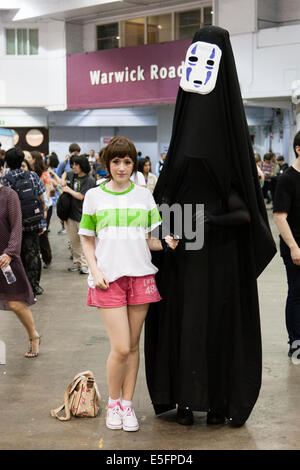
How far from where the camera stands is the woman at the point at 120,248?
12.6 ft

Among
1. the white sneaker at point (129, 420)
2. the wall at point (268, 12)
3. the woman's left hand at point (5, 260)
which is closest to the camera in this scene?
the white sneaker at point (129, 420)

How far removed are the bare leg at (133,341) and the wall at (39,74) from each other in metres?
22.0

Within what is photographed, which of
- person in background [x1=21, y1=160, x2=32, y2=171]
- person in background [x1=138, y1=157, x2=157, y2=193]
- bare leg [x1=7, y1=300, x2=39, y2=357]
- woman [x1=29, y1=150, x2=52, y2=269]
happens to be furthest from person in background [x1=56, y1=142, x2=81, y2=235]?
bare leg [x1=7, y1=300, x2=39, y2=357]

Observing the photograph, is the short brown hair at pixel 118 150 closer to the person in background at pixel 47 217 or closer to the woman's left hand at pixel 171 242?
the woman's left hand at pixel 171 242

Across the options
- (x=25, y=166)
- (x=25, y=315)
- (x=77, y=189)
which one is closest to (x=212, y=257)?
(x=25, y=315)

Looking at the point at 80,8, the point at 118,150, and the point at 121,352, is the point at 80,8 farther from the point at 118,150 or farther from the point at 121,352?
the point at 121,352

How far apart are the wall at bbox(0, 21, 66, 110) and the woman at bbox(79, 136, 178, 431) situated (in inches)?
863

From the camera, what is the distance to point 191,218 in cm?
396

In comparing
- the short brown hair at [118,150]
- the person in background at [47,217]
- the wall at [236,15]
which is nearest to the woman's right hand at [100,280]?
the short brown hair at [118,150]

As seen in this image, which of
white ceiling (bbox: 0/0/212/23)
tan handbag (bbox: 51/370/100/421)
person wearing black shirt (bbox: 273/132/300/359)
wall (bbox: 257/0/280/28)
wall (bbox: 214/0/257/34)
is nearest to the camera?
tan handbag (bbox: 51/370/100/421)

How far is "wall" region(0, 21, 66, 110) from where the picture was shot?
2508 centimetres

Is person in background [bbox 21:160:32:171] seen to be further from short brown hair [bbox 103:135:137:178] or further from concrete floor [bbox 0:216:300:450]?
short brown hair [bbox 103:135:137:178]

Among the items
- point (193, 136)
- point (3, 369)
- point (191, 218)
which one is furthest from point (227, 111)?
point (3, 369)
